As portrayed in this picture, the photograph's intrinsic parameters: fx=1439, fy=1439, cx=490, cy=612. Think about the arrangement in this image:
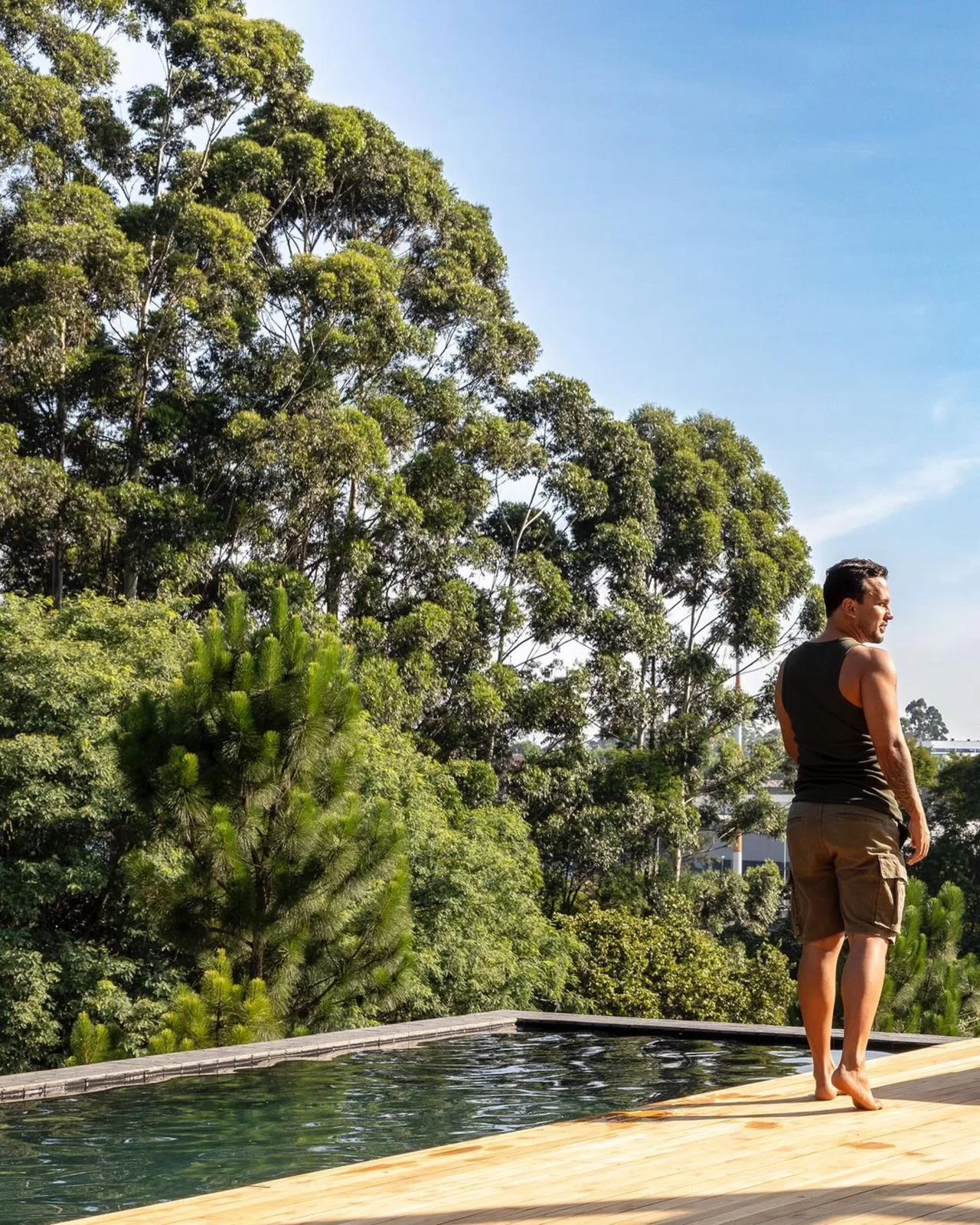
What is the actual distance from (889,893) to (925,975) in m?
12.5

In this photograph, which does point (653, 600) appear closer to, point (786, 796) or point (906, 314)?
point (906, 314)

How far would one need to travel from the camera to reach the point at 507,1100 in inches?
171

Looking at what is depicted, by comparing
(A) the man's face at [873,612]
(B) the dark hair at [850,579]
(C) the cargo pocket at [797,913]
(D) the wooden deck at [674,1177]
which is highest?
(B) the dark hair at [850,579]

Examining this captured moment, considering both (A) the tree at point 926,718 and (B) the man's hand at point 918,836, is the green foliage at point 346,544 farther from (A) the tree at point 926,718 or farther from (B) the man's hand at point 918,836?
(A) the tree at point 926,718

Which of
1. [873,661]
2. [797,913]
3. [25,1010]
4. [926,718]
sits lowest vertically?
[25,1010]

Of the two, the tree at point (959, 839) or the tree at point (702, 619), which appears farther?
the tree at point (959, 839)

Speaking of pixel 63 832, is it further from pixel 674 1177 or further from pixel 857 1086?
pixel 674 1177

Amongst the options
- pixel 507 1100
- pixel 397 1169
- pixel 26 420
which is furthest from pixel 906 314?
pixel 397 1169

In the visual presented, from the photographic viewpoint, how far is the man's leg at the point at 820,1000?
326cm

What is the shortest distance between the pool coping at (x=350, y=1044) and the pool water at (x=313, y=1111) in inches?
3.4

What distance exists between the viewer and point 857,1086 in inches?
123

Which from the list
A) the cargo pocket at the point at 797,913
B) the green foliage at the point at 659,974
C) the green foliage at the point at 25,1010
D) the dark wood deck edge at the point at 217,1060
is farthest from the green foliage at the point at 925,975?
the cargo pocket at the point at 797,913

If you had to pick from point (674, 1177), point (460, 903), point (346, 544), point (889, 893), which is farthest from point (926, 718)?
point (674, 1177)

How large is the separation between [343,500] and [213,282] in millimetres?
3410
